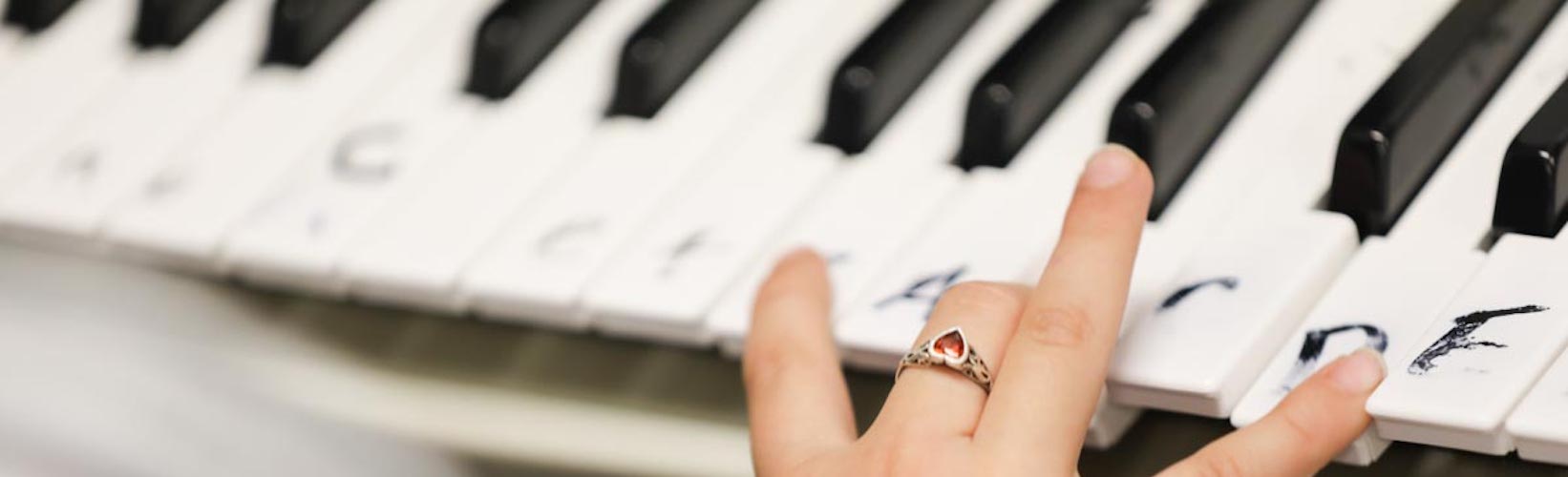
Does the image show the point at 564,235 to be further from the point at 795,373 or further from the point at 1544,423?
the point at 1544,423

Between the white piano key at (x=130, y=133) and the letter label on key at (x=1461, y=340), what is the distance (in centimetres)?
59

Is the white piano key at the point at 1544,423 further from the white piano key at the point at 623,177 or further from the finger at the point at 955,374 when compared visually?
the white piano key at the point at 623,177

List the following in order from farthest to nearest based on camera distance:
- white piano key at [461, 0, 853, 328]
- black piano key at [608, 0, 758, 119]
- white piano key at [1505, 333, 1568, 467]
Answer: black piano key at [608, 0, 758, 119], white piano key at [461, 0, 853, 328], white piano key at [1505, 333, 1568, 467]

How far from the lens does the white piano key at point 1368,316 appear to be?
2.24 feet

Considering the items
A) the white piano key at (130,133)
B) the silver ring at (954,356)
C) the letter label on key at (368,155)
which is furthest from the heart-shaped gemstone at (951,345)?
the white piano key at (130,133)

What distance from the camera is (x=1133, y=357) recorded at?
0.71 m

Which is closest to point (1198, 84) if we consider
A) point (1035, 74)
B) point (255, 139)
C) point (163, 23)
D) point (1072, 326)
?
point (1035, 74)

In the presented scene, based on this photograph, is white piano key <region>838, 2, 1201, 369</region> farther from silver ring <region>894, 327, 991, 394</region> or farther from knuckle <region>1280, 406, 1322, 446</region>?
knuckle <region>1280, 406, 1322, 446</region>

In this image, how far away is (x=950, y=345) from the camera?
0.72 m

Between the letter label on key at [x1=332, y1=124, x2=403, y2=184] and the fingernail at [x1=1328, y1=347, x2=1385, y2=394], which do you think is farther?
the letter label on key at [x1=332, y1=124, x2=403, y2=184]

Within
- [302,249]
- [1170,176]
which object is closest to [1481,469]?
[1170,176]

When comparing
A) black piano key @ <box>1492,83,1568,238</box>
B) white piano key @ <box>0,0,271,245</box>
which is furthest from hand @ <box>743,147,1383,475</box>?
white piano key @ <box>0,0,271,245</box>

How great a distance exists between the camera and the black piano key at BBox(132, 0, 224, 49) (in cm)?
107

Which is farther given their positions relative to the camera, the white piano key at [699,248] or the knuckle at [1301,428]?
the white piano key at [699,248]
